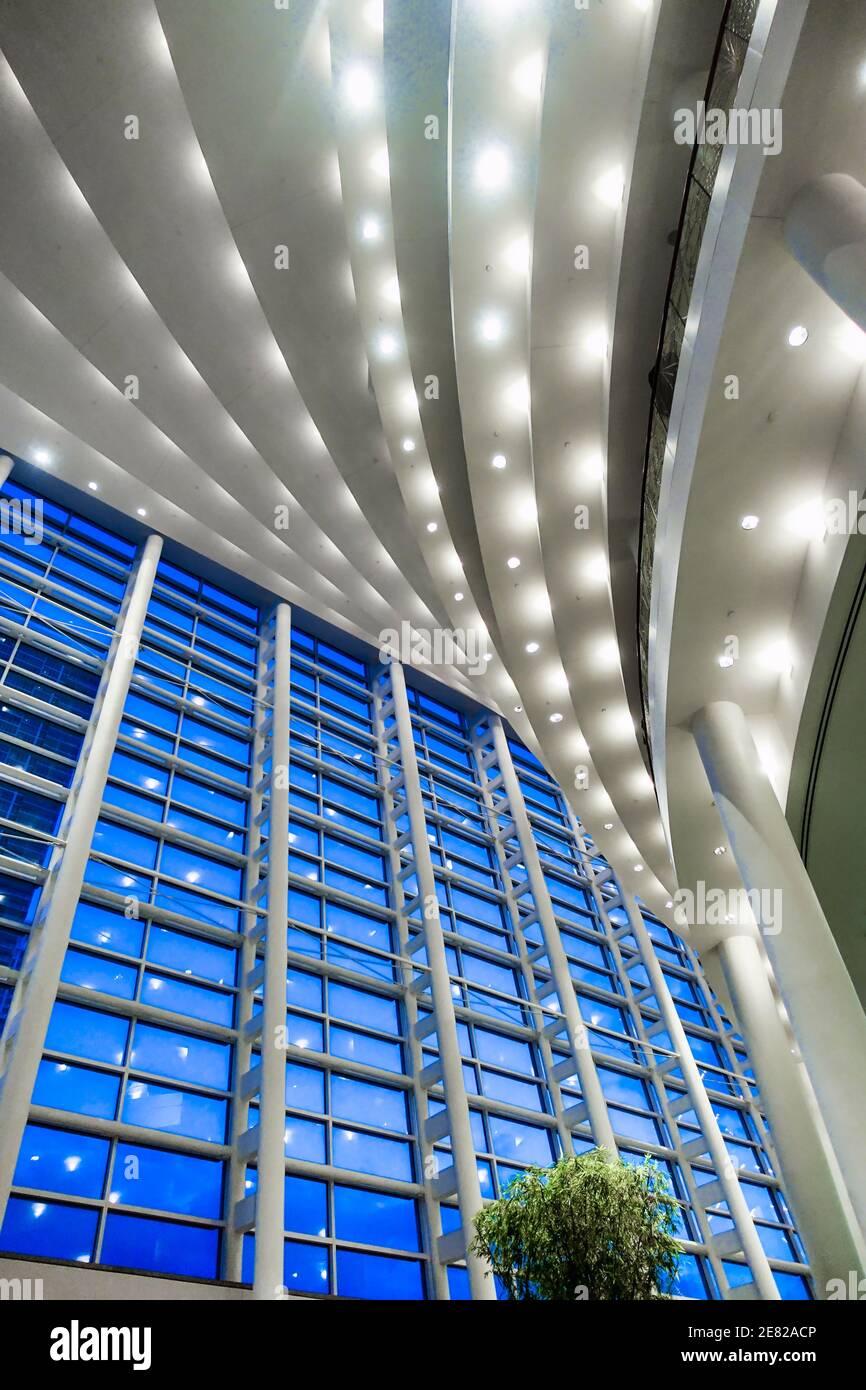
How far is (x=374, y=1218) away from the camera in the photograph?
52.9ft

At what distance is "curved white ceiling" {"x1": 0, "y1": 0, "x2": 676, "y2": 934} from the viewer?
10.4 meters

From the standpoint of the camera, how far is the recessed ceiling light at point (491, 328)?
40.4 feet

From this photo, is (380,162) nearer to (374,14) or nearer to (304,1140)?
(374,14)

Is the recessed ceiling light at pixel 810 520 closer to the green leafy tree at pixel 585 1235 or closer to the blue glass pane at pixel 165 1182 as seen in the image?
the green leafy tree at pixel 585 1235

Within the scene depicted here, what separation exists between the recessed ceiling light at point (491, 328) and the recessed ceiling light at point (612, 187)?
95.1 inches

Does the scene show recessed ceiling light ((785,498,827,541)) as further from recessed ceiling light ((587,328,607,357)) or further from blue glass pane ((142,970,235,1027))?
blue glass pane ((142,970,235,1027))

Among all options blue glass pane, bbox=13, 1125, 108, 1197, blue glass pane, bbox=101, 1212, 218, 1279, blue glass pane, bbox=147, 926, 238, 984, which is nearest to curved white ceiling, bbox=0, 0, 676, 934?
blue glass pane, bbox=147, 926, 238, 984

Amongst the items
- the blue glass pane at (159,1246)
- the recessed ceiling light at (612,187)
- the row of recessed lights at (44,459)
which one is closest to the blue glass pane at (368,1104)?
the blue glass pane at (159,1246)

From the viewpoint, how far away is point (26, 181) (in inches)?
593

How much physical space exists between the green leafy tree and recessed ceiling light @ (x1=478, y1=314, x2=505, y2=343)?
34.5 feet

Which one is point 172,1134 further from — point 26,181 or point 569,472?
point 26,181

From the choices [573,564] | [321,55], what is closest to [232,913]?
[573,564]

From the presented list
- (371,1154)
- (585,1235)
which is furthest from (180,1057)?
(585,1235)
